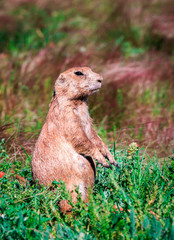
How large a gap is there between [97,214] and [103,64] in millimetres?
4257

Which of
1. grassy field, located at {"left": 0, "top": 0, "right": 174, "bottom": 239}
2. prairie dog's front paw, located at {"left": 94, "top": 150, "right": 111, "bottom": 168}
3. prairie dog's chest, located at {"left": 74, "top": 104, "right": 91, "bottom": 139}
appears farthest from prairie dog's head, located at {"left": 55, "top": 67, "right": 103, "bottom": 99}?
grassy field, located at {"left": 0, "top": 0, "right": 174, "bottom": 239}

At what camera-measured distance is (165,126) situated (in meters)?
4.67

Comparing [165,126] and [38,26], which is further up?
[38,26]

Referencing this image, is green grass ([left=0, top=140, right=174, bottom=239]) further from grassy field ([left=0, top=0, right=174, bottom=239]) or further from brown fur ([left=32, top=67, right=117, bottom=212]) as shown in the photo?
brown fur ([left=32, top=67, right=117, bottom=212])

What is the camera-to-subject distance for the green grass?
2.27m

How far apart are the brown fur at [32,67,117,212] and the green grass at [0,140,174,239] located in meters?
0.13

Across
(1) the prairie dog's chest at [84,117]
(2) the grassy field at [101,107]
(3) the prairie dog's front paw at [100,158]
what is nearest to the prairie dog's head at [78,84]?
(1) the prairie dog's chest at [84,117]

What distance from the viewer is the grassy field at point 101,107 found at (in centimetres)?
241

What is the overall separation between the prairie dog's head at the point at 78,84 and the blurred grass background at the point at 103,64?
0.80 m

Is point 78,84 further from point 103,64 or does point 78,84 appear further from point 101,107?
point 103,64

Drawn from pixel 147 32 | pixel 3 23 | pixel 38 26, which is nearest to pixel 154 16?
pixel 147 32

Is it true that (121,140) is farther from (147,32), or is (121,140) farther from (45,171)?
(147,32)

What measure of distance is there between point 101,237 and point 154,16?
25.9 ft

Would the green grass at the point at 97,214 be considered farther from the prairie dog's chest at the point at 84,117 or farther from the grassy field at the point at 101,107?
the prairie dog's chest at the point at 84,117
